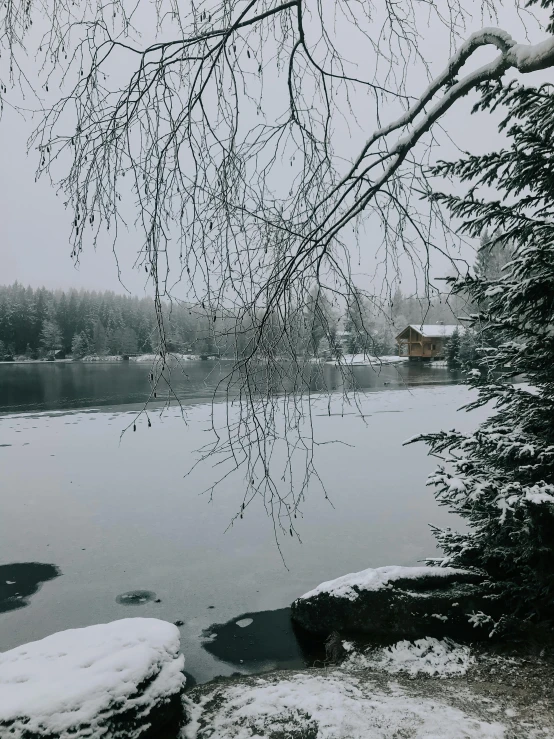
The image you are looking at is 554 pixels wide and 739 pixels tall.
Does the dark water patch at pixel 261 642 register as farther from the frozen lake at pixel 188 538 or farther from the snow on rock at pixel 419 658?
the snow on rock at pixel 419 658

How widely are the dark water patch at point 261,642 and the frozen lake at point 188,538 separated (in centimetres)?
2

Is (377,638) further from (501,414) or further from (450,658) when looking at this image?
(501,414)

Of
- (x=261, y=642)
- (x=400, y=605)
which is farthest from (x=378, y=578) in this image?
(x=261, y=642)

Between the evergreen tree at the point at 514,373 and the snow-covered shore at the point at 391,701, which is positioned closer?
the snow-covered shore at the point at 391,701

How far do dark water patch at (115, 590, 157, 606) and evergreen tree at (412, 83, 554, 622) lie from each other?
3500 mm

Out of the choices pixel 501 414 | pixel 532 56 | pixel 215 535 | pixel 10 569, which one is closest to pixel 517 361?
pixel 501 414

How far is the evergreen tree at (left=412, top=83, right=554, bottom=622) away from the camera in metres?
A: 3.76

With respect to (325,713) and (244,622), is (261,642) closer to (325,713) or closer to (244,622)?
(244,622)

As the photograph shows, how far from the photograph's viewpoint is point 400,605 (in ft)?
15.5

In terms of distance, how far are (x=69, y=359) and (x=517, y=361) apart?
64285 millimetres

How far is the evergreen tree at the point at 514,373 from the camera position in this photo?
148 inches

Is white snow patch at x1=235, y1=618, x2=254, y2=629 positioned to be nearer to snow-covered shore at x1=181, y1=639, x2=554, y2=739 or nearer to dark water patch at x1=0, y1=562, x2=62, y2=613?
snow-covered shore at x1=181, y1=639, x2=554, y2=739

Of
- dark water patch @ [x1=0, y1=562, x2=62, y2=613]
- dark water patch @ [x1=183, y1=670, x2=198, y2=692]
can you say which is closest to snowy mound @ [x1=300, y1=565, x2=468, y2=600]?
dark water patch @ [x1=183, y1=670, x2=198, y2=692]

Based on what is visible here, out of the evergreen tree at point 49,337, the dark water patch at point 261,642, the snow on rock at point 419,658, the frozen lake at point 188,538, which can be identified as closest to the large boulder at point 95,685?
the frozen lake at point 188,538
